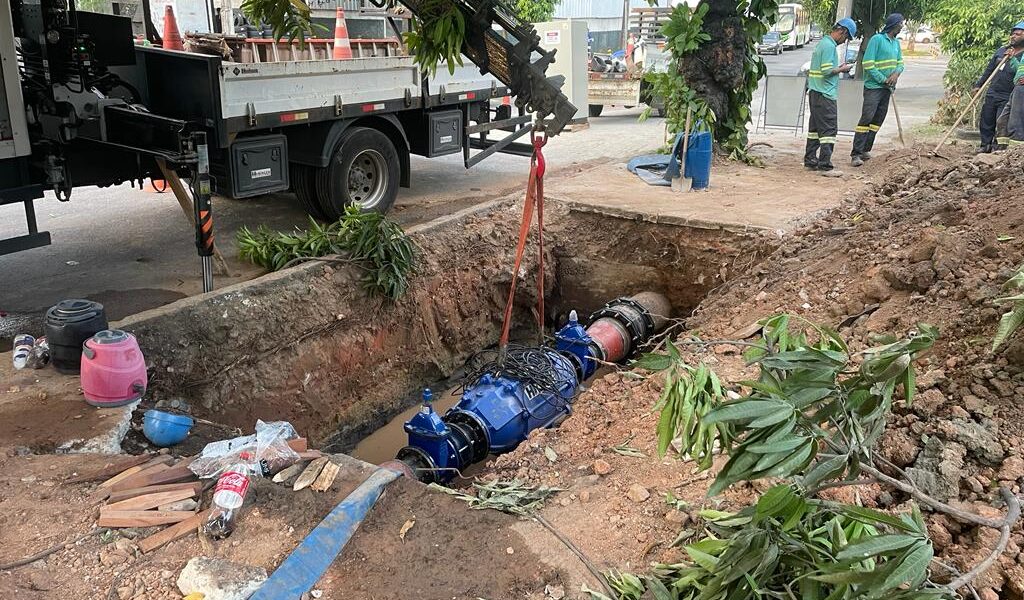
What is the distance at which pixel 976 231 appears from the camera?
503 cm

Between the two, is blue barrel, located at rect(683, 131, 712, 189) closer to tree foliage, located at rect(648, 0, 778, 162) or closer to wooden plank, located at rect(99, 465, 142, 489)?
tree foliage, located at rect(648, 0, 778, 162)

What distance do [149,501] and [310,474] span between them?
72 centimetres

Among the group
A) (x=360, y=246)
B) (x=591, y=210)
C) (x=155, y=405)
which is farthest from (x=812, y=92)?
(x=155, y=405)

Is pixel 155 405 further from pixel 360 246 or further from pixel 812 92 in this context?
pixel 812 92

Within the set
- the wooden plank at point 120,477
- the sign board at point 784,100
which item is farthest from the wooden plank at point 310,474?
the sign board at point 784,100

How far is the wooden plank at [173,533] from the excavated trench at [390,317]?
1219 millimetres

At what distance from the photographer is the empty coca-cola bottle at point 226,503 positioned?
334 cm

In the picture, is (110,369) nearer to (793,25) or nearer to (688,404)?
(688,404)

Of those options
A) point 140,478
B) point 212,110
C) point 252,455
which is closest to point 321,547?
point 252,455

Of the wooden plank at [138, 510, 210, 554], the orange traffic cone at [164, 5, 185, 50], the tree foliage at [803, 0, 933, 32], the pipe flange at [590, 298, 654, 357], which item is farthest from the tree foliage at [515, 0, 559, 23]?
the wooden plank at [138, 510, 210, 554]

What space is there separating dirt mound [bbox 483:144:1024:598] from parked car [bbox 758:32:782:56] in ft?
87.7

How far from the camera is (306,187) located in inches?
315

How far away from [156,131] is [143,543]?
3.65 metres

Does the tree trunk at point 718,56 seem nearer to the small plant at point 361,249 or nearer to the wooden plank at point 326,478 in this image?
the small plant at point 361,249
